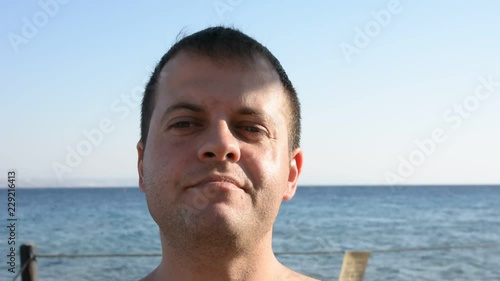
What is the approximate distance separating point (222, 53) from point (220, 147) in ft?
1.12

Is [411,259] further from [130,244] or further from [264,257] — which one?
[264,257]

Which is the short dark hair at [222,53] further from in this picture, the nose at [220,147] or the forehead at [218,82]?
the nose at [220,147]

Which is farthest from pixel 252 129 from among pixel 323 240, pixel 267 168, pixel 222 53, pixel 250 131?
pixel 323 240

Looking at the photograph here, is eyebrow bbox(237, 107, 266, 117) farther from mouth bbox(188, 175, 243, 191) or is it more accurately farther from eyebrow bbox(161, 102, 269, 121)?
mouth bbox(188, 175, 243, 191)

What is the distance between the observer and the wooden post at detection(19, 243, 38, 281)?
4.22m

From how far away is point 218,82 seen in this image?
1.72 metres

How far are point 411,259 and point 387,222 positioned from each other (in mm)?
16510

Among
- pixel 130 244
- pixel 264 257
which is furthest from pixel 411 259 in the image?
pixel 264 257

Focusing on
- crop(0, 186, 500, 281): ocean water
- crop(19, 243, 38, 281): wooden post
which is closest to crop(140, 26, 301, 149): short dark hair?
crop(19, 243, 38, 281): wooden post

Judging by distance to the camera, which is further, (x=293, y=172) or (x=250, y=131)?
(x=293, y=172)

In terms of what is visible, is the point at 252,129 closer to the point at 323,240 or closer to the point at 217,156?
the point at 217,156

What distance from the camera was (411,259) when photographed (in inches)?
635

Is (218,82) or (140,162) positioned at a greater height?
(218,82)

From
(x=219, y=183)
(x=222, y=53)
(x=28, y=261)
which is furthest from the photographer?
(x=28, y=261)
